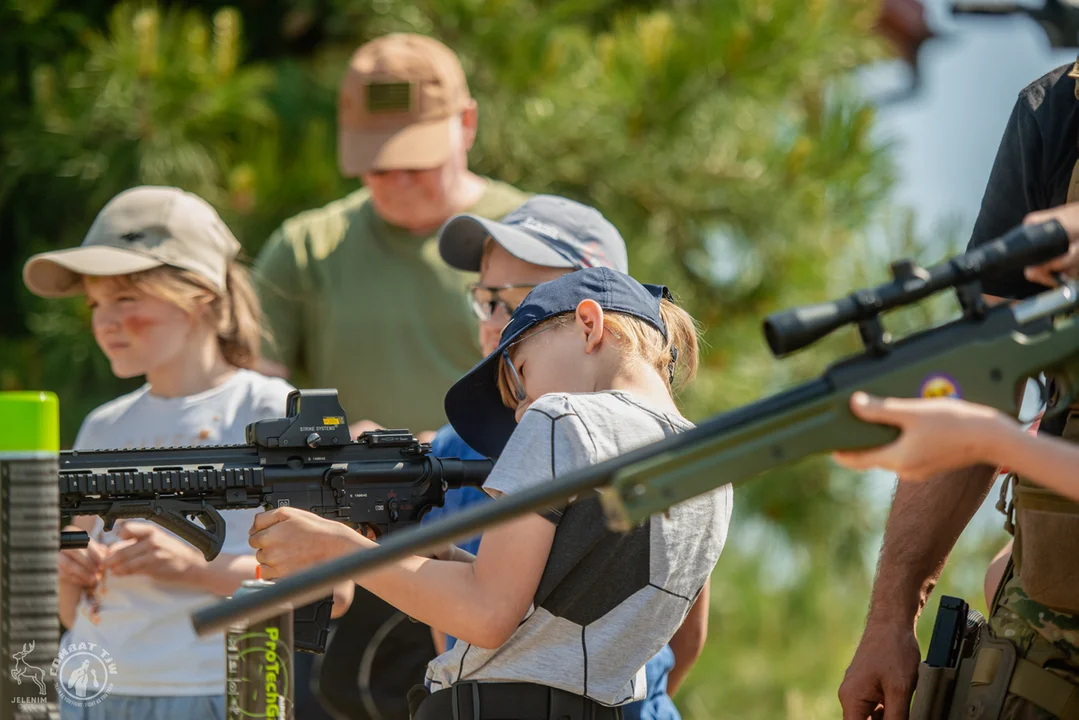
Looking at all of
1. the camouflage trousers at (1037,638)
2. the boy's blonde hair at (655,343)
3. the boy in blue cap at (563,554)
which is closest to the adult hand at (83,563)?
the boy in blue cap at (563,554)

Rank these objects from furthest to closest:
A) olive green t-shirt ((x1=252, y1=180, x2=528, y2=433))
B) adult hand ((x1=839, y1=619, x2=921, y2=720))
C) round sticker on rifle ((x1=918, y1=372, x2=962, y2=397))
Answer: olive green t-shirt ((x1=252, y1=180, x2=528, y2=433))
adult hand ((x1=839, y1=619, x2=921, y2=720))
round sticker on rifle ((x1=918, y1=372, x2=962, y2=397))

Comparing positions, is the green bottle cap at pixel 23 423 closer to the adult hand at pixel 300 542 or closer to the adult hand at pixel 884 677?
the adult hand at pixel 300 542

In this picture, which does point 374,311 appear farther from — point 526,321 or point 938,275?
point 938,275

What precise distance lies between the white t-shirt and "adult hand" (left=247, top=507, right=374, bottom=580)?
945 mm

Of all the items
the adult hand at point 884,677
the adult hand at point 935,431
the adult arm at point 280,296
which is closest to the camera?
the adult hand at point 935,431

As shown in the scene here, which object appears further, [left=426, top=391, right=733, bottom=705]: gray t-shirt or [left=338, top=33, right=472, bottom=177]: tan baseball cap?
[left=338, top=33, right=472, bottom=177]: tan baseball cap

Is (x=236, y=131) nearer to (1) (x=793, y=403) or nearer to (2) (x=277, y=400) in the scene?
(2) (x=277, y=400)

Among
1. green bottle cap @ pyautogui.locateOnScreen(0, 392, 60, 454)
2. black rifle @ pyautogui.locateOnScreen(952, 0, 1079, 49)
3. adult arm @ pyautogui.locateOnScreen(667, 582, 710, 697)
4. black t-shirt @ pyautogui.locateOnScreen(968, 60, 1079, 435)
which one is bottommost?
adult arm @ pyautogui.locateOnScreen(667, 582, 710, 697)

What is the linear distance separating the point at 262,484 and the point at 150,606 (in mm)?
866

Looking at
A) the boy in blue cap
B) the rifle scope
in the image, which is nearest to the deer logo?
the boy in blue cap

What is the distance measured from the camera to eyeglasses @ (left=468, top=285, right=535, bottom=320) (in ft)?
11.6

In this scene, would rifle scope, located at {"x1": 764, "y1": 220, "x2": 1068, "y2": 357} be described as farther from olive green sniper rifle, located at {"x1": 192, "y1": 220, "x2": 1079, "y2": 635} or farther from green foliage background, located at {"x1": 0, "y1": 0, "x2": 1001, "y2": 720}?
green foliage background, located at {"x1": 0, "y1": 0, "x2": 1001, "y2": 720}

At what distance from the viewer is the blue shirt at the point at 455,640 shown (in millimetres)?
2951

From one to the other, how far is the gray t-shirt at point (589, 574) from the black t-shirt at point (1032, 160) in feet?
2.67
